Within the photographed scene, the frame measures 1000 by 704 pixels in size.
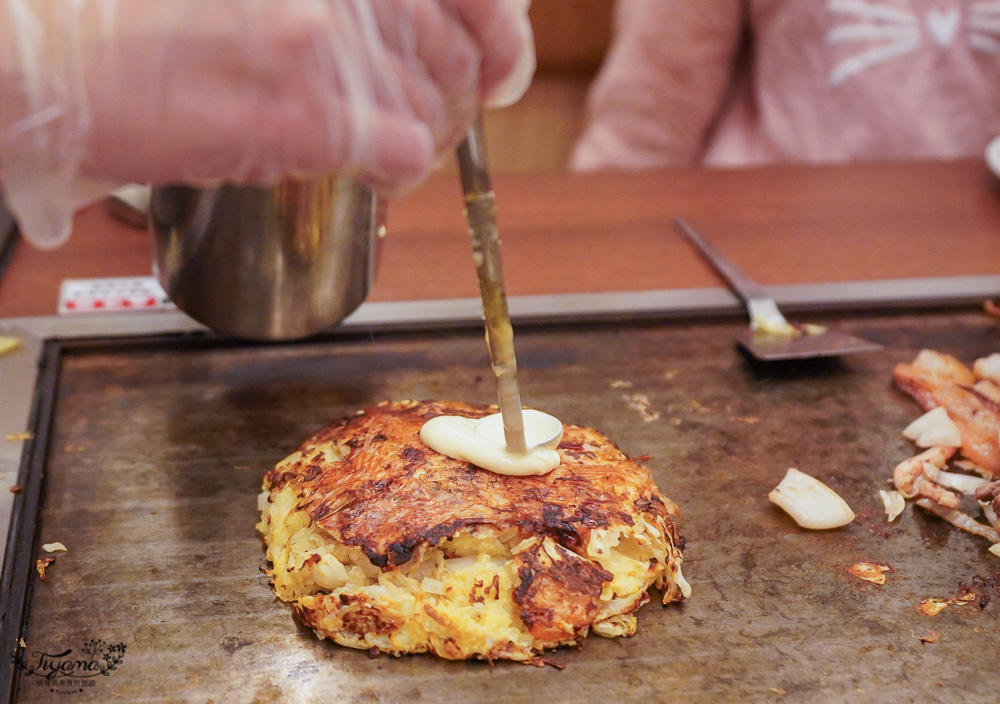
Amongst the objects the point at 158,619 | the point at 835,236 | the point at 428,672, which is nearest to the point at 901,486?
the point at 428,672

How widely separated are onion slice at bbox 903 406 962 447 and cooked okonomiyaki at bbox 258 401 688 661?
557 mm

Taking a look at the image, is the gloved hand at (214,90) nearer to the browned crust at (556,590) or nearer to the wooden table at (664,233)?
the browned crust at (556,590)

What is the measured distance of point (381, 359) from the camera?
1.92 m

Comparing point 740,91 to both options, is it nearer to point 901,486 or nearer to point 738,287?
point 738,287

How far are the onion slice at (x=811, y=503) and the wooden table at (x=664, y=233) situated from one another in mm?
768

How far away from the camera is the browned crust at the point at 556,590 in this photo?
1.25 meters

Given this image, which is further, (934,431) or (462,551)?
(934,431)

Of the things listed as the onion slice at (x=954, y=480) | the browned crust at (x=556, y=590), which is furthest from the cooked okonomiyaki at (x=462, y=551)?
the onion slice at (x=954, y=480)

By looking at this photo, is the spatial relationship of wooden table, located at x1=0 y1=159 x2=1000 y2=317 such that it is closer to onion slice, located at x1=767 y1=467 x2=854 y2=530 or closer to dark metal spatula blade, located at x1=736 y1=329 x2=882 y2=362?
dark metal spatula blade, located at x1=736 y1=329 x2=882 y2=362

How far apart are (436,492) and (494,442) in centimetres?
13

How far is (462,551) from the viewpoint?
1.35 m

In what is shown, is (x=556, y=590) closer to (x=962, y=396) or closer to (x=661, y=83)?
(x=962, y=396)

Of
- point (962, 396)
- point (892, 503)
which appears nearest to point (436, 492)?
point (892, 503)

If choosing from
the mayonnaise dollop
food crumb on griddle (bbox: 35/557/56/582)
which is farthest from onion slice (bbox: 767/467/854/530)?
food crumb on griddle (bbox: 35/557/56/582)
